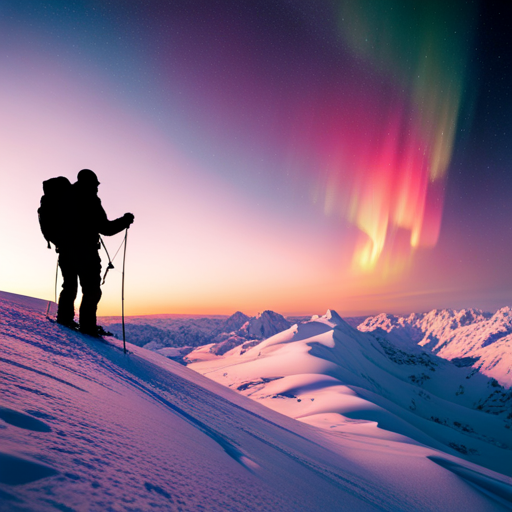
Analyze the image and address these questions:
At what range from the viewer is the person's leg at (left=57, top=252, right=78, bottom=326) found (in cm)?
512

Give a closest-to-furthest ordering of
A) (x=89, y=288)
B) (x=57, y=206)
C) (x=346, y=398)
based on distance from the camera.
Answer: (x=57, y=206), (x=89, y=288), (x=346, y=398)

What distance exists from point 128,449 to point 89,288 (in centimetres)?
433

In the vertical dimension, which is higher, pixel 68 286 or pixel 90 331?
pixel 68 286

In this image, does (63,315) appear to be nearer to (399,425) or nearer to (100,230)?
(100,230)

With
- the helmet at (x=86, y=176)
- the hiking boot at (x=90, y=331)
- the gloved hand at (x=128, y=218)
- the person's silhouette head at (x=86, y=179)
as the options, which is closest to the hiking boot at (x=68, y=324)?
the hiking boot at (x=90, y=331)

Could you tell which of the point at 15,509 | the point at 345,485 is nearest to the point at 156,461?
the point at 15,509

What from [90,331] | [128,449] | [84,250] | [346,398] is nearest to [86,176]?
[84,250]

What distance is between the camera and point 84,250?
17.2 ft

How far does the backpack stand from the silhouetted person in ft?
0.24

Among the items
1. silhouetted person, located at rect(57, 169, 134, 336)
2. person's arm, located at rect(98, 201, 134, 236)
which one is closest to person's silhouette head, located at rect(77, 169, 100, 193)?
silhouetted person, located at rect(57, 169, 134, 336)

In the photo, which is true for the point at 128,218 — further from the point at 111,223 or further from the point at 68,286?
the point at 68,286

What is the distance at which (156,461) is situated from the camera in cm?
182

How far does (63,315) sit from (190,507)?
482cm

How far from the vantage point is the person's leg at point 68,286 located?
512cm
